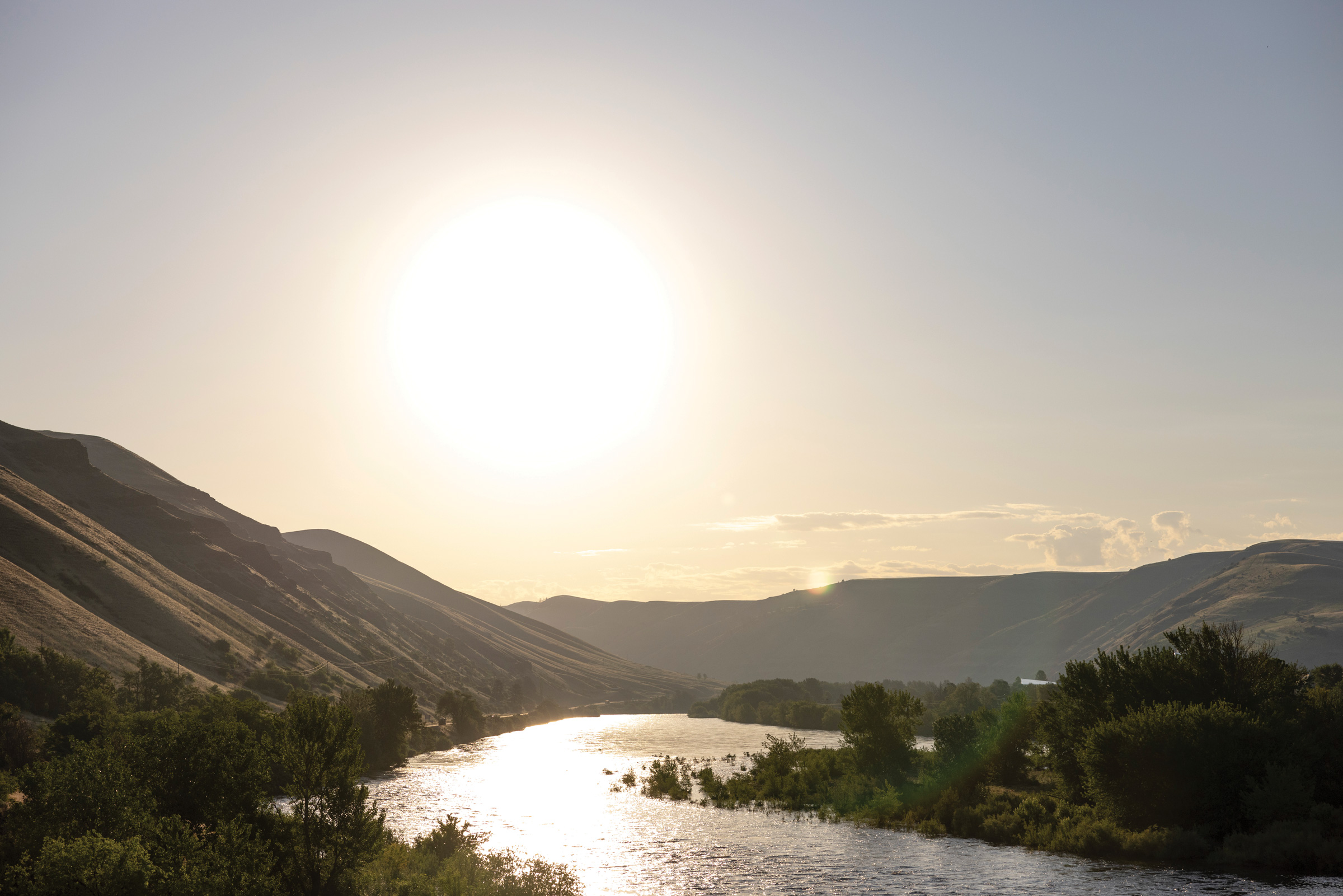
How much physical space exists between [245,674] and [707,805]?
219ft

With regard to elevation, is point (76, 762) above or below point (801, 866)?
above

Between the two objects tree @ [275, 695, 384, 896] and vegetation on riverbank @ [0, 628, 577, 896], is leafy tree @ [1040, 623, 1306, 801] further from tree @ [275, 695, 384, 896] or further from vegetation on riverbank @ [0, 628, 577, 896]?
tree @ [275, 695, 384, 896]

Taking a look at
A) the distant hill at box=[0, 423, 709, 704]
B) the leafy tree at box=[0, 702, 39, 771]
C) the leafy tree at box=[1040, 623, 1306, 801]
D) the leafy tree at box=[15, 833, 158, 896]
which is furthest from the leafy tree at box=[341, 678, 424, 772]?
the leafy tree at box=[1040, 623, 1306, 801]

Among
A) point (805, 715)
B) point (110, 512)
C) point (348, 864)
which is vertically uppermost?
point (110, 512)

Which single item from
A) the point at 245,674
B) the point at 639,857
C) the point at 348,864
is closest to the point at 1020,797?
the point at 639,857

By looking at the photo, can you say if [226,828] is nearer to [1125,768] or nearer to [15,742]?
[15,742]

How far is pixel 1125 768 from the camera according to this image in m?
55.6

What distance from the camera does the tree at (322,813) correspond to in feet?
118

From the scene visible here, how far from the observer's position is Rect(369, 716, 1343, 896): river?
46125mm

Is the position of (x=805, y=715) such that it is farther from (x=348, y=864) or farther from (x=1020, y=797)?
(x=348, y=864)

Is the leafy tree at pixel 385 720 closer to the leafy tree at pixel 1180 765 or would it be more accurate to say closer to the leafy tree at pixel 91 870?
the leafy tree at pixel 91 870

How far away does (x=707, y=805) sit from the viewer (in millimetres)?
78562

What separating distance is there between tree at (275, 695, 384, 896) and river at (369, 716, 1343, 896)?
15.5 metres

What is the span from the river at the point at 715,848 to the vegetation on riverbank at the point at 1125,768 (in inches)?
112
